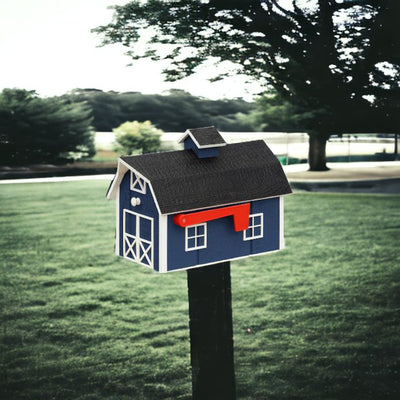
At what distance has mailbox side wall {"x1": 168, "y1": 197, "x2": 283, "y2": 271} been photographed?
75.6 inches

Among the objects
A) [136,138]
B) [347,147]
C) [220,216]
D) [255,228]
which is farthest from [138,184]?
[347,147]

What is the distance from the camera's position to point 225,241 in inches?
79.8

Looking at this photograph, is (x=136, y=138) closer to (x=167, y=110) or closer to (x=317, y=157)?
(x=317, y=157)

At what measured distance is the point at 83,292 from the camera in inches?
277

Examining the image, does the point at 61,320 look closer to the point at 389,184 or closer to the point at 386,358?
the point at 386,358

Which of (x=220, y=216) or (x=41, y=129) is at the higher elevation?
(x=41, y=129)

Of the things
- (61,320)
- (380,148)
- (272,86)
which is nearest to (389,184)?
(380,148)

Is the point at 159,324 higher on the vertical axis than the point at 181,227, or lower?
lower

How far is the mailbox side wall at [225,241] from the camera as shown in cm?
192

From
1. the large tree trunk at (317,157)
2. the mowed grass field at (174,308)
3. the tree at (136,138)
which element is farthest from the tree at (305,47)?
the mowed grass field at (174,308)

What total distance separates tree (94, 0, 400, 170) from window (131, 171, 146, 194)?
3.07 ft

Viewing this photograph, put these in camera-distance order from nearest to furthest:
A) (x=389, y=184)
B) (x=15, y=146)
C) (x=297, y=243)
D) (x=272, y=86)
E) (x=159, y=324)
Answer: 1. (x=272, y=86)
2. (x=389, y=184)
3. (x=15, y=146)
4. (x=159, y=324)
5. (x=297, y=243)

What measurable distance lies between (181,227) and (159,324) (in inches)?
184

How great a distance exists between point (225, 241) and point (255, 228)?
108 millimetres
